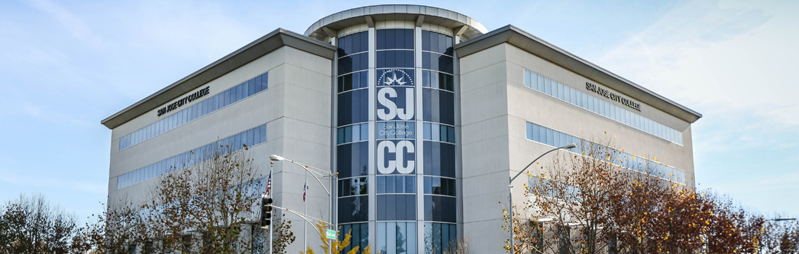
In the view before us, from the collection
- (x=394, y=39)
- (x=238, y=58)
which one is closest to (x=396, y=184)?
(x=394, y=39)

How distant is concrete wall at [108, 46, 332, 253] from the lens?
170 feet

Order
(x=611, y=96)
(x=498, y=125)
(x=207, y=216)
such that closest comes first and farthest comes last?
(x=207, y=216)
(x=498, y=125)
(x=611, y=96)

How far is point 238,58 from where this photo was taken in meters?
57.1

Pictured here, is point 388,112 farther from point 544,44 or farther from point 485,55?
point 544,44

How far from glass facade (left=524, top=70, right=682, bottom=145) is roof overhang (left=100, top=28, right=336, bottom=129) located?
15725mm

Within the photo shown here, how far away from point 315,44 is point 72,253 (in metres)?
30.8

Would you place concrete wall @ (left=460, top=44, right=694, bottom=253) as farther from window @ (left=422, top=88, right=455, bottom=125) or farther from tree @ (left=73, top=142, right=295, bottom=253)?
tree @ (left=73, top=142, right=295, bottom=253)

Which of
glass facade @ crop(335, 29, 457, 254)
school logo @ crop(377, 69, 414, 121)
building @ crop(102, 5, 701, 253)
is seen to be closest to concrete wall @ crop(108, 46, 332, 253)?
building @ crop(102, 5, 701, 253)

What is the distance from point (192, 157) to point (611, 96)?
116ft

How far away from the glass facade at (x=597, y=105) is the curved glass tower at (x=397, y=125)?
6191 millimetres

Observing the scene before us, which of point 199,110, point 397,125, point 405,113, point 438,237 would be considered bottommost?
point 438,237

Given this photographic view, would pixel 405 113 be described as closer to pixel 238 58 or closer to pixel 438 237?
pixel 438 237

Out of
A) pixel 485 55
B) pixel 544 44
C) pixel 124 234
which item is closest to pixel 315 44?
pixel 485 55

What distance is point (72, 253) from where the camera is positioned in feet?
218
